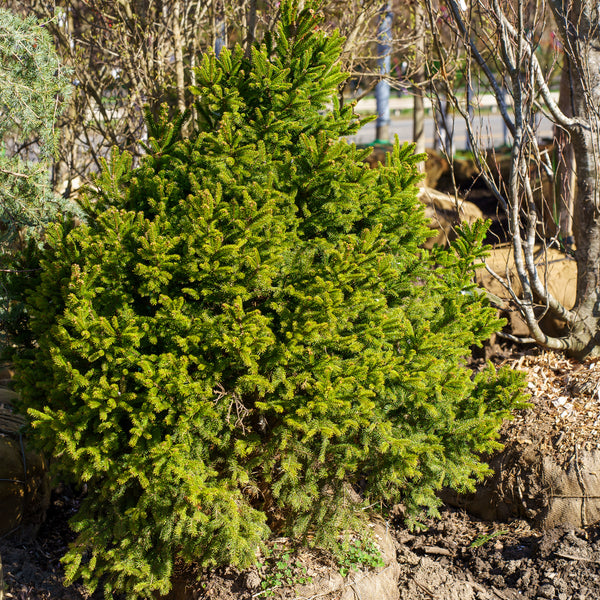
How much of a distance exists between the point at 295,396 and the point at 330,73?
1780mm

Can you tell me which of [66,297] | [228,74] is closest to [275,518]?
[66,297]

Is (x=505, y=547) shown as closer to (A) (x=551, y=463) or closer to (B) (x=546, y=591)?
(B) (x=546, y=591)

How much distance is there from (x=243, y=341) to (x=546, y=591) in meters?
2.24

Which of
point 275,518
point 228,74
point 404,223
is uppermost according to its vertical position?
point 228,74

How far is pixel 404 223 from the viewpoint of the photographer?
3.55 m

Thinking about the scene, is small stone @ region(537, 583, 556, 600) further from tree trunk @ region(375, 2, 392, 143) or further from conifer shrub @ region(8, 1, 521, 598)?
tree trunk @ region(375, 2, 392, 143)

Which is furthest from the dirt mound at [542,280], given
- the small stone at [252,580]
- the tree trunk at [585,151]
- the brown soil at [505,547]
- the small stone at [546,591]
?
the small stone at [252,580]

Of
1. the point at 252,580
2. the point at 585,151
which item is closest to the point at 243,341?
the point at 252,580

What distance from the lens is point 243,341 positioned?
2875 mm

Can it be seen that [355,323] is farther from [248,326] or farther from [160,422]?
[160,422]

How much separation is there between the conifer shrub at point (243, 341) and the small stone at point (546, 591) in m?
0.69

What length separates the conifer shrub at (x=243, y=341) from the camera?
294cm

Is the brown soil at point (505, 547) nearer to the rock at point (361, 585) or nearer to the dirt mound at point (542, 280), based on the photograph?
the rock at point (361, 585)

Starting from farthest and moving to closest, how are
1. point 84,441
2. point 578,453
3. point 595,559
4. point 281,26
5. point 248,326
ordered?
point 578,453
point 595,559
point 281,26
point 84,441
point 248,326
